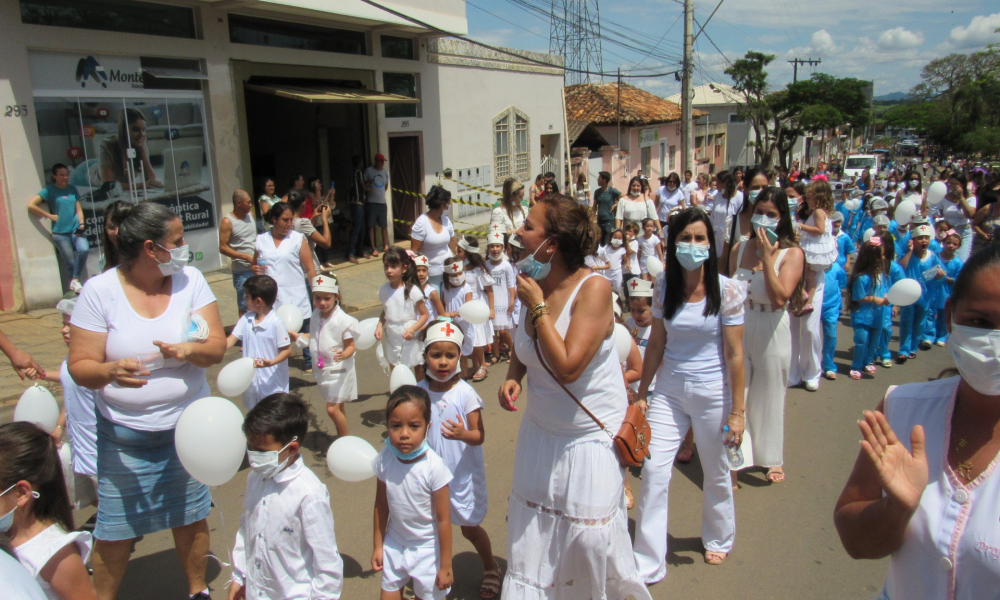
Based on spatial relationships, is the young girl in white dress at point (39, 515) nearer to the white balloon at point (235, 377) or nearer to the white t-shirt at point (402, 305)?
the white balloon at point (235, 377)

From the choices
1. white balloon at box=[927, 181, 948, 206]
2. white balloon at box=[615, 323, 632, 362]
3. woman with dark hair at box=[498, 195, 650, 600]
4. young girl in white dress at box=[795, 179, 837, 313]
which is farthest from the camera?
white balloon at box=[927, 181, 948, 206]

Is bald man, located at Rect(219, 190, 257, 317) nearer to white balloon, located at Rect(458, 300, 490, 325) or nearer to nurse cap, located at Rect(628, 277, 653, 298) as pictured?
white balloon, located at Rect(458, 300, 490, 325)

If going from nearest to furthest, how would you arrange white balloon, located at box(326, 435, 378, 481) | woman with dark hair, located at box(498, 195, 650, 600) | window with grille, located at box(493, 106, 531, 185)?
1. woman with dark hair, located at box(498, 195, 650, 600)
2. white balloon, located at box(326, 435, 378, 481)
3. window with grille, located at box(493, 106, 531, 185)

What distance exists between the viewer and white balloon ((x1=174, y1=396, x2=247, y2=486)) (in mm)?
2785

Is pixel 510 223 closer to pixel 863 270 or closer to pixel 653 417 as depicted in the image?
pixel 863 270

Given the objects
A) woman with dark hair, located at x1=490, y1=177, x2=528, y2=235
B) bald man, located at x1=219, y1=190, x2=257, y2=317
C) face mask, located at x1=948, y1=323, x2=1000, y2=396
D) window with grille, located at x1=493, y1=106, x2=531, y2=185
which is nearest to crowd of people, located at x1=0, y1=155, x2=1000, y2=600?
face mask, located at x1=948, y1=323, x2=1000, y2=396

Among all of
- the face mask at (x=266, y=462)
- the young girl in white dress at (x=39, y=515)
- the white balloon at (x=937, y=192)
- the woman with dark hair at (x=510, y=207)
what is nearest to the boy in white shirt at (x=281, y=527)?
the face mask at (x=266, y=462)

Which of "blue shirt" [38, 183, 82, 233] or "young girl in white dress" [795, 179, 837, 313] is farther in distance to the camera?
"blue shirt" [38, 183, 82, 233]

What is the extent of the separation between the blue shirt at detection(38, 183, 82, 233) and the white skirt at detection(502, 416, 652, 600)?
8.11 m

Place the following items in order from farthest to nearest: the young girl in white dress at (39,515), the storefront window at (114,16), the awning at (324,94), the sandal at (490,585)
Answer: the awning at (324,94)
the storefront window at (114,16)
the sandal at (490,585)
the young girl in white dress at (39,515)

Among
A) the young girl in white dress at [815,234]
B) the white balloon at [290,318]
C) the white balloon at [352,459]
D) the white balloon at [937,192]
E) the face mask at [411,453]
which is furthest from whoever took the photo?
the white balloon at [937,192]

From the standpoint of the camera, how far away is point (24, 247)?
8266 mm

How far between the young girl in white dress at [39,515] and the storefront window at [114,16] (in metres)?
8.30

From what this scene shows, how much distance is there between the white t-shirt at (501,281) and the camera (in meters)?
6.71
